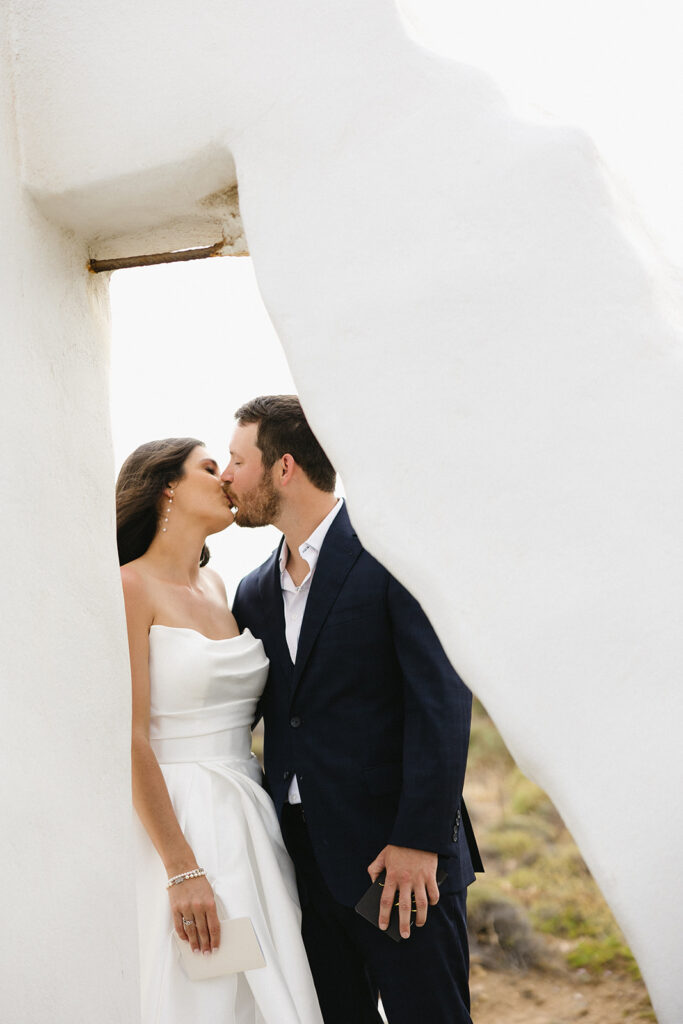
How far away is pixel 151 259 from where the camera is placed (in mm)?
2020

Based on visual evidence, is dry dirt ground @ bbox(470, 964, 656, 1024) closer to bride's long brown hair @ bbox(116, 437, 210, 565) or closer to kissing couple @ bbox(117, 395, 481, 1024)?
kissing couple @ bbox(117, 395, 481, 1024)

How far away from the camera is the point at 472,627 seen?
141 cm

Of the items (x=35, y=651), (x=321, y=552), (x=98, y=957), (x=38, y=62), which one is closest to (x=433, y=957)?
(x=98, y=957)

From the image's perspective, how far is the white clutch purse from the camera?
2055mm

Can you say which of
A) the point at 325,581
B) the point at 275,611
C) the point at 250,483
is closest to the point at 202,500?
the point at 250,483

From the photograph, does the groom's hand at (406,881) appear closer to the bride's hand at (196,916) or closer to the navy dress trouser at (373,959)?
the navy dress trouser at (373,959)

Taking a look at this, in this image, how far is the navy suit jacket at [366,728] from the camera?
2.15 meters

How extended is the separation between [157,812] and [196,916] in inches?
10.1

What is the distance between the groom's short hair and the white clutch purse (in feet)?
3.82

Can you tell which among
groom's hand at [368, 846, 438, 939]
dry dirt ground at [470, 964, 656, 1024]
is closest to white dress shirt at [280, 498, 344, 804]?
groom's hand at [368, 846, 438, 939]

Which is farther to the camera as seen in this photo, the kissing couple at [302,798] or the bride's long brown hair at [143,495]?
the bride's long brown hair at [143,495]

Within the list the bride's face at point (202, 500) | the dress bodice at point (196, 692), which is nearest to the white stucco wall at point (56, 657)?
the dress bodice at point (196, 692)

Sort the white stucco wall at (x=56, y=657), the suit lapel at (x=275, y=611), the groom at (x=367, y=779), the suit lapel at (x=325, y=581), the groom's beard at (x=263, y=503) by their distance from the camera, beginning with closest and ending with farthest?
the white stucco wall at (x=56, y=657)
the groom at (x=367, y=779)
the suit lapel at (x=325, y=581)
the suit lapel at (x=275, y=611)
the groom's beard at (x=263, y=503)

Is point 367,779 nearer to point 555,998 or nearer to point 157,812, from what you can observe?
point 157,812
